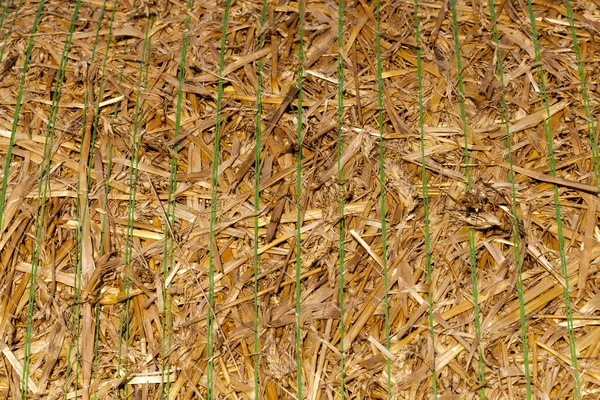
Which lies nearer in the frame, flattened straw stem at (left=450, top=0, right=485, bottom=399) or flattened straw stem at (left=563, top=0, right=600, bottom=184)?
flattened straw stem at (left=450, top=0, right=485, bottom=399)

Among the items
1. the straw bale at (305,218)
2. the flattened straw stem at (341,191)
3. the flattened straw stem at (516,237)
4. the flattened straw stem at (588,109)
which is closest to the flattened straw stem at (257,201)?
the straw bale at (305,218)

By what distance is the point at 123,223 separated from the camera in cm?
192

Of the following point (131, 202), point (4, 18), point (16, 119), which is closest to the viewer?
point (131, 202)

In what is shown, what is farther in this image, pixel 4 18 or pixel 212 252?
pixel 4 18

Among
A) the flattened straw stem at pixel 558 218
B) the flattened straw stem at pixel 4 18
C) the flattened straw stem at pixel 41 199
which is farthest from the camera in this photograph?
the flattened straw stem at pixel 4 18

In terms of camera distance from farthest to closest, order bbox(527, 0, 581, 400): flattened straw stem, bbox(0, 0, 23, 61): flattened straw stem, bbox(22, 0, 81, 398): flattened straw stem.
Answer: bbox(0, 0, 23, 61): flattened straw stem < bbox(22, 0, 81, 398): flattened straw stem < bbox(527, 0, 581, 400): flattened straw stem

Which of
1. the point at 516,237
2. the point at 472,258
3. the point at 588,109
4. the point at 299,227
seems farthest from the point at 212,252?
the point at 588,109

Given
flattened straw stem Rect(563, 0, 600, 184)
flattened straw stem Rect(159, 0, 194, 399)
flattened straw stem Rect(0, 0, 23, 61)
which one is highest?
flattened straw stem Rect(563, 0, 600, 184)

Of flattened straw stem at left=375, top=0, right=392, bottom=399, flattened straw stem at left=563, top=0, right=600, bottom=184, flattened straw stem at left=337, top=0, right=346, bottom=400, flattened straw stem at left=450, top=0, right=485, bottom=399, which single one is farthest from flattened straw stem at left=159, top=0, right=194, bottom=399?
flattened straw stem at left=563, top=0, right=600, bottom=184

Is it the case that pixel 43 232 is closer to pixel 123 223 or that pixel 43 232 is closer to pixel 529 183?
pixel 123 223

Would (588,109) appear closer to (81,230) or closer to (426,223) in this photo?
(426,223)

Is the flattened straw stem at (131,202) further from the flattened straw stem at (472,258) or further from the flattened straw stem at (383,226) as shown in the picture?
the flattened straw stem at (472,258)

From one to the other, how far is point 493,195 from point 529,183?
0.12 meters

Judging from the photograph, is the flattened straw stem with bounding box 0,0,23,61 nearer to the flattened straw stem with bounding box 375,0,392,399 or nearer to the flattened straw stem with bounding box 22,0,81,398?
the flattened straw stem with bounding box 22,0,81,398
